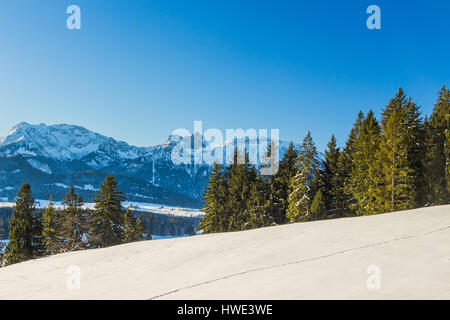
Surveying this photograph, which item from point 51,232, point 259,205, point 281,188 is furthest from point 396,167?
point 51,232

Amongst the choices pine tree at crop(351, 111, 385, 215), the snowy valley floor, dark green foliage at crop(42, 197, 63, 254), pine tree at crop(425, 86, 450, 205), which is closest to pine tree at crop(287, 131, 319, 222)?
pine tree at crop(351, 111, 385, 215)

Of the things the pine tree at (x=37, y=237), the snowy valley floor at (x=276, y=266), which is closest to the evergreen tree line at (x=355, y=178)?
the snowy valley floor at (x=276, y=266)

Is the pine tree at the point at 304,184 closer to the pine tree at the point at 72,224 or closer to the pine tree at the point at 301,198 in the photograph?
the pine tree at the point at 301,198

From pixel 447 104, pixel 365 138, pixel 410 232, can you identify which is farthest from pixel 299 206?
pixel 410 232

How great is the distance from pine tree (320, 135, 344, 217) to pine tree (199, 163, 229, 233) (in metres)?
13.6

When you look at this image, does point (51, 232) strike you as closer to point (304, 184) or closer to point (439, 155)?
point (304, 184)

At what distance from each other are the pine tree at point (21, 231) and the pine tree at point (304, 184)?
31.1 metres

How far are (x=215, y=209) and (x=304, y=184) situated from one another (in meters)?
12.9

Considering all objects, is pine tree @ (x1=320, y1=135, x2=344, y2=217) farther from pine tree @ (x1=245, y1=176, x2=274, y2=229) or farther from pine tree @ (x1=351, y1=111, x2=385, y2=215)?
pine tree @ (x1=245, y1=176, x2=274, y2=229)

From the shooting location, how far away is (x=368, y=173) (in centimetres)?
3189

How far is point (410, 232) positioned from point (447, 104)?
91.4 ft

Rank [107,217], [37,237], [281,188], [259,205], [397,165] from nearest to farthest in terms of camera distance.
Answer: [397,165]
[107,217]
[37,237]
[259,205]
[281,188]
